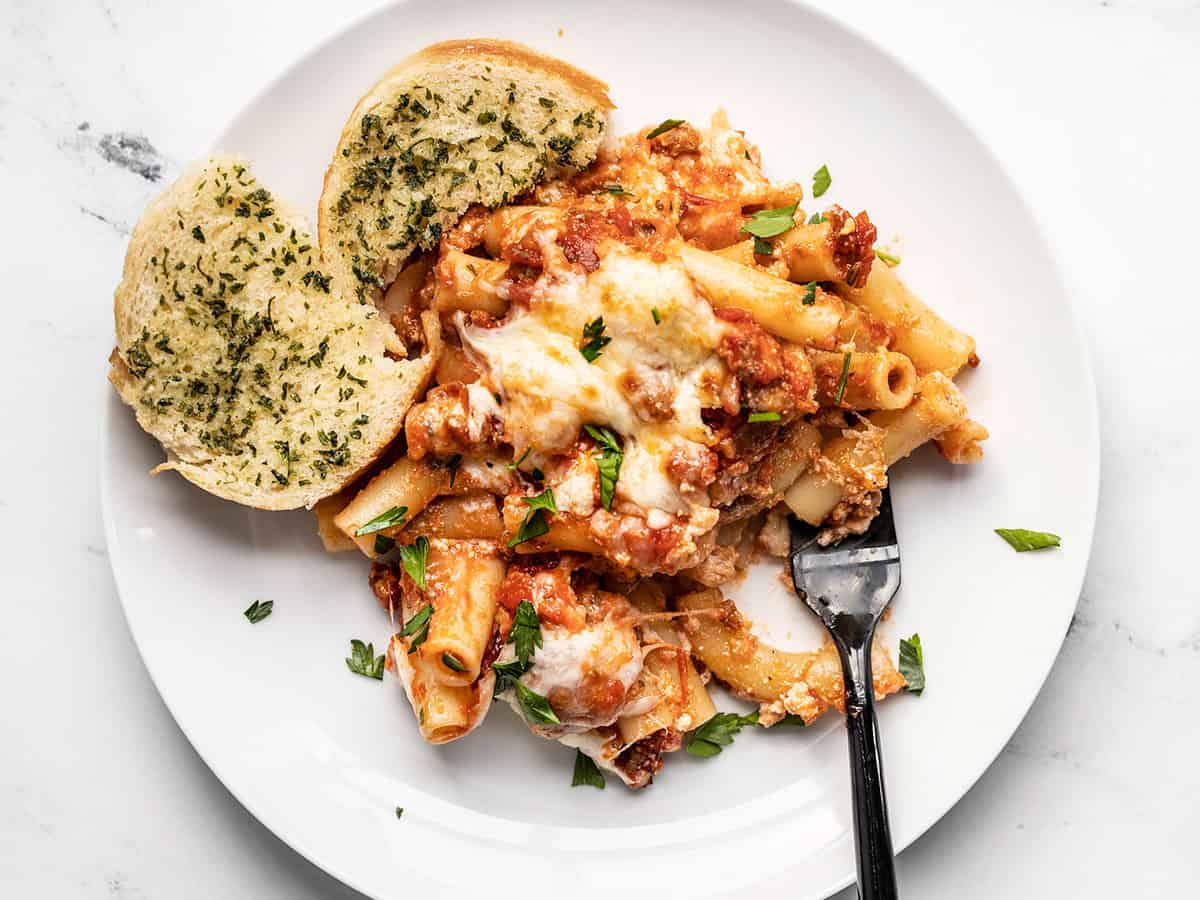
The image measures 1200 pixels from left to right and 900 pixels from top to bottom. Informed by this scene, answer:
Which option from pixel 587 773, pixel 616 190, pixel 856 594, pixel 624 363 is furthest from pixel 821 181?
pixel 587 773

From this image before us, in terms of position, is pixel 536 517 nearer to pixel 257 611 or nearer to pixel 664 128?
pixel 257 611

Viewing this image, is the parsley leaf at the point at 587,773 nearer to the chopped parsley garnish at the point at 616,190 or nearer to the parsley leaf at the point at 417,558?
the parsley leaf at the point at 417,558

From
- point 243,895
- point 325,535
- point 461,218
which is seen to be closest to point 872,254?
point 461,218

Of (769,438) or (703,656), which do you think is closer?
(769,438)

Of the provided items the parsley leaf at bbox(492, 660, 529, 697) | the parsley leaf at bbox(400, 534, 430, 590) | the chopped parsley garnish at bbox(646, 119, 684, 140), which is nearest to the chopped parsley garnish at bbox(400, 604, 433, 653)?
the parsley leaf at bbox(400, 534, 430, 590)

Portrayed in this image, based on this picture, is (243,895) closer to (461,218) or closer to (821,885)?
(821,885)

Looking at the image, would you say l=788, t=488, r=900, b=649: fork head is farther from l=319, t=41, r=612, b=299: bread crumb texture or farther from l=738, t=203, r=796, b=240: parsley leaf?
l=319, t=41, r=612, b=299: bread crumb texture

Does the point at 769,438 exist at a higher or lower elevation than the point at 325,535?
higher

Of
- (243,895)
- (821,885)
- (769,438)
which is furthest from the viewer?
(243,895)
